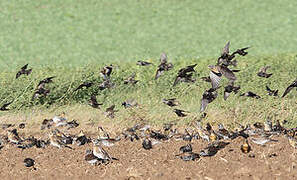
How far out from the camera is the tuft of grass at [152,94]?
6.56 metres

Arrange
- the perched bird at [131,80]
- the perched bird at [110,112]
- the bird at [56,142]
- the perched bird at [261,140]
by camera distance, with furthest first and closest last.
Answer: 1. the perched bird at [131,80]
2. the perched bird at [110,112]
3. the bird at [56,142]
4. the perched bird at [261,140]

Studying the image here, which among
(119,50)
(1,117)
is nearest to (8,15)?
(119,50)

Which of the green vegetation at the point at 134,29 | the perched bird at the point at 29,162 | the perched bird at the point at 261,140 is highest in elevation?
the perched bird at the point at 261,140

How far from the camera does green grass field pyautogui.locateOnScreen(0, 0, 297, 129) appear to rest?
280 inches

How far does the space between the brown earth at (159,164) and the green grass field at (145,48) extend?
1.28 m

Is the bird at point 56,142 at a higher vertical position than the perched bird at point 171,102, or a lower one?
higher

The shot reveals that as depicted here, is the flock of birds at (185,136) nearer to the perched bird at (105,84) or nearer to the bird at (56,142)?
the bird at (56,142)

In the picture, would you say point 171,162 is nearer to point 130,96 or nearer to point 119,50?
point 130,96

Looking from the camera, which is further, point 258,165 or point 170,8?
point 170,8

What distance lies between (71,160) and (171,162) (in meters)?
1.03

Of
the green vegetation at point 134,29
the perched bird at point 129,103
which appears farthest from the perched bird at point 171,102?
the green vegetation at point 134,29

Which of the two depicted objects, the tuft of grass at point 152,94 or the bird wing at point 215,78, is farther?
the tuft of grass at point 152,94

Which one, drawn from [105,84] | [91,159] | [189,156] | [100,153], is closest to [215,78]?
[189,156]

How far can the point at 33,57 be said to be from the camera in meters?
9.91
